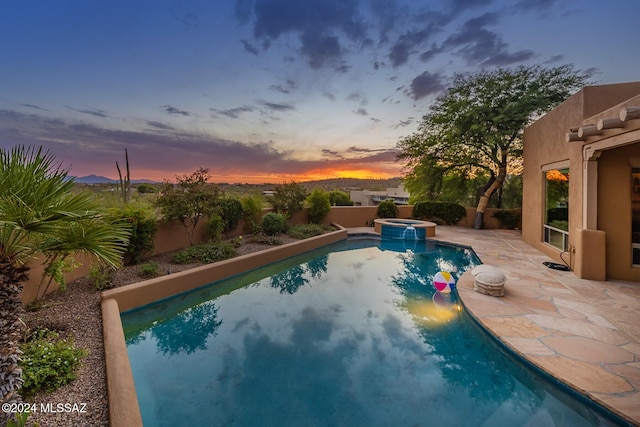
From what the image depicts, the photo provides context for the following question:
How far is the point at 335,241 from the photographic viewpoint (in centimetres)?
1272

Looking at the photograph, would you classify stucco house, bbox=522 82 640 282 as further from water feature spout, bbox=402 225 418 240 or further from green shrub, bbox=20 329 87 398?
green shrub, bbox=20 329 87 398

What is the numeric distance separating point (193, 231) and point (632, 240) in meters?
11.6

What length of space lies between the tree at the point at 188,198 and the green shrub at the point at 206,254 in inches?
38.0

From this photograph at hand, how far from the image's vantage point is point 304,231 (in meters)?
12.4

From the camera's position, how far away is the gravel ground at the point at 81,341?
8.12 feet

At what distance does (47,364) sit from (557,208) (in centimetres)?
1164

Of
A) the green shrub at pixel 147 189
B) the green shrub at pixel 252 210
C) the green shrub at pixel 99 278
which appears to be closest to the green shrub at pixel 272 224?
the green shrub at pixel 252 210

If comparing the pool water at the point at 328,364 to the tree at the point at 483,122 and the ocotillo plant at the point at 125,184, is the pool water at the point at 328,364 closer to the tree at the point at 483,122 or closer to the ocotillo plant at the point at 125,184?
the ocotillo plant at the point at 125,184

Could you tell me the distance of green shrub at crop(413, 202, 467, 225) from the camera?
1638cm

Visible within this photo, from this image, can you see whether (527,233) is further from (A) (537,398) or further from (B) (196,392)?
(B) (196,392)

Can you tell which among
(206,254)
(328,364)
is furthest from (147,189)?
(328,364)

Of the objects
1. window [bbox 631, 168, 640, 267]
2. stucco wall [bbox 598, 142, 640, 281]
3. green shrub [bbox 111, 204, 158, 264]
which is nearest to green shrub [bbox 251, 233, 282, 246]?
green shrub [bbox 111, 204, 158, 264]

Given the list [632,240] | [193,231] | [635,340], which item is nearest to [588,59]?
[632,240]

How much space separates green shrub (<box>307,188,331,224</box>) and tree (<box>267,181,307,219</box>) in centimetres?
168
